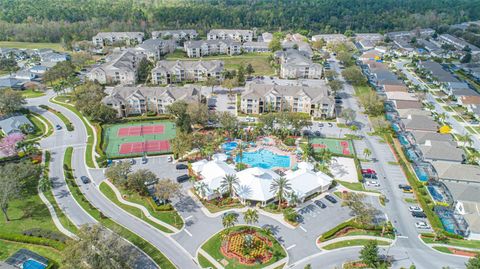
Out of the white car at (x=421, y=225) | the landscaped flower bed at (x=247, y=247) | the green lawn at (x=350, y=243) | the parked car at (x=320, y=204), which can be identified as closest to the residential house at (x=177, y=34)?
the parked car at (x=320, y=204)

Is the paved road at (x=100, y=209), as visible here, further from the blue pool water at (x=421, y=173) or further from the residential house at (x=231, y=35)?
the residential house at (x=231, y=35)

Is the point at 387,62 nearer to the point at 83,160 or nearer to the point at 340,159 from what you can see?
the point at 340,159

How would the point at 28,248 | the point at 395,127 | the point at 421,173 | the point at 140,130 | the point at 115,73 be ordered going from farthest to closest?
the point at 115,73 → the point at 395,127 → the point at 140,130 → the point at 421,173 → the point at 28,248

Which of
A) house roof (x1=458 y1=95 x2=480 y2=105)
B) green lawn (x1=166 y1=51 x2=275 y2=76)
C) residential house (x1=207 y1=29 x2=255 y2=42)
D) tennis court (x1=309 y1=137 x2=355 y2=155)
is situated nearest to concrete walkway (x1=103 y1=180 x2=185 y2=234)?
tennis court (x1=309 y1=137 x2=355 y2=155)

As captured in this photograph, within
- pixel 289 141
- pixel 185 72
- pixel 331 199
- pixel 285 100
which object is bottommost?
pixel 331 199

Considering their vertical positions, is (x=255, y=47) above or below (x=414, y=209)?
above

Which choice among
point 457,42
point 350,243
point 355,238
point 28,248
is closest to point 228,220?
point 350,243

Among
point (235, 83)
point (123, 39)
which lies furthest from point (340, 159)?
point (123, 39)

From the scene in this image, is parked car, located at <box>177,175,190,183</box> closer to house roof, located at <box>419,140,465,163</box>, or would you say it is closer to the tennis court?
the tennis court

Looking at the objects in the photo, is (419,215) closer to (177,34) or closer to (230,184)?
(230,184)
